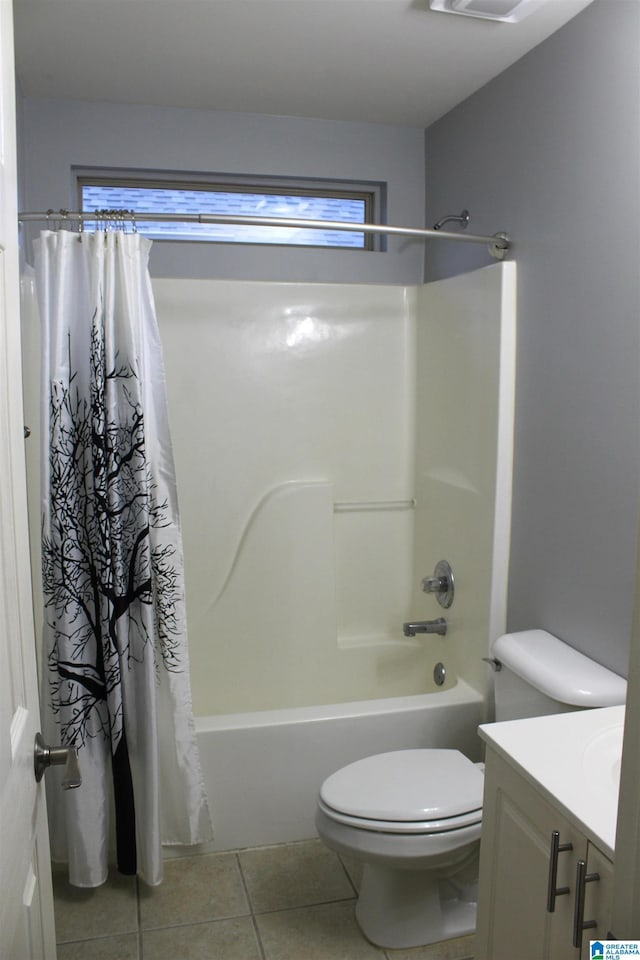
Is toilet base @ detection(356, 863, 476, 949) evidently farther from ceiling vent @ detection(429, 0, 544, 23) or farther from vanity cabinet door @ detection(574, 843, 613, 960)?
ceiling vent @ detection(429, 0, 544, 23)

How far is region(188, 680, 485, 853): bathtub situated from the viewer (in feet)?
7.27

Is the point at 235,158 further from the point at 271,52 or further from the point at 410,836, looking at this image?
the point at 410,836

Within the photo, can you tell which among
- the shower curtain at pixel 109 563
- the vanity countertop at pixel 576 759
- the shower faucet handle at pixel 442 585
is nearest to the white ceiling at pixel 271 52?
the shower curtain at pixel 109 563

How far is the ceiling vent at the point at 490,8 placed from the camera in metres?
1.85

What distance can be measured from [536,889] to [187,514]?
1.85 m

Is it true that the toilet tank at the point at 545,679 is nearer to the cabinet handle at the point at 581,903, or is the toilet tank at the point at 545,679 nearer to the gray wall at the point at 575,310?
the gray wall at the point at 575,310

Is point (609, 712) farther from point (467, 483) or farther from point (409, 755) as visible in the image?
point (467, 483)

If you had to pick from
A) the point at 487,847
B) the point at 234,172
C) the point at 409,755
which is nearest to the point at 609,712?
the point at 487,847

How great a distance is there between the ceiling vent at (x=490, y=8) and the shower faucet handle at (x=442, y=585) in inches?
65.0

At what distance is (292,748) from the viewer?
2244 millimetres

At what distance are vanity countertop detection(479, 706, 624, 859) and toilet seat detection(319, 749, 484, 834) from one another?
1.51ft

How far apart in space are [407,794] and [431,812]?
80 millimetres

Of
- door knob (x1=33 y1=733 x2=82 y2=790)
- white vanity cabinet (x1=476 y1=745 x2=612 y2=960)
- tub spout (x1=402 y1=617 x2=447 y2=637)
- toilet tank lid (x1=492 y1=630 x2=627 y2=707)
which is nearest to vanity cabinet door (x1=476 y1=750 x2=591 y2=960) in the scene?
white vanity cabinet (x1=476 y1=745 x2=612 y2=960)

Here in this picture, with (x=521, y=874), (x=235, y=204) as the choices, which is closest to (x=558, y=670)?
(x=521, y=874)
